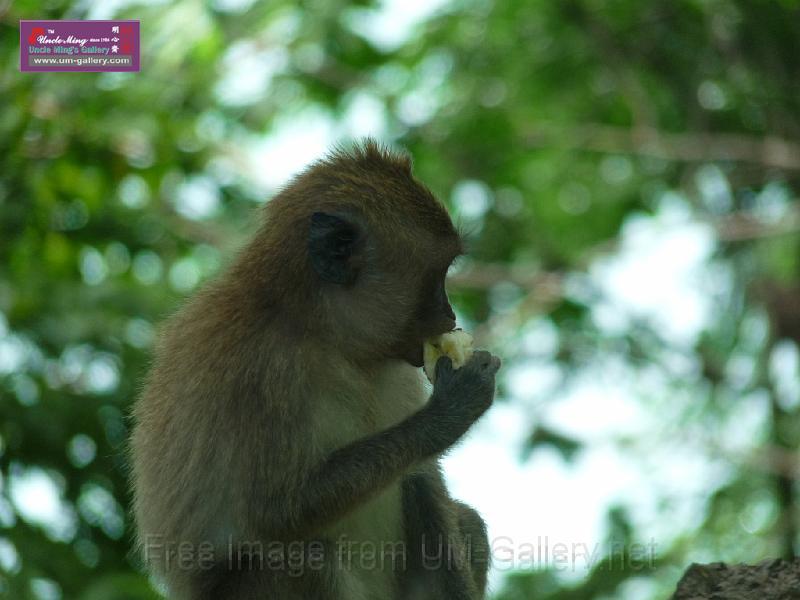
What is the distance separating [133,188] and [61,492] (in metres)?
3.76

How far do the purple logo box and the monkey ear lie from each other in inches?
167

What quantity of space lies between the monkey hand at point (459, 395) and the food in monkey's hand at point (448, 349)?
0.10 ft

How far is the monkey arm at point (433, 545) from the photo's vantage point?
657 centimetres

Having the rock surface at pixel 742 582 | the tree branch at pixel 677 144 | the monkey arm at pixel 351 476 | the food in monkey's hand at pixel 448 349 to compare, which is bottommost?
the rock surface at pixel 742 582

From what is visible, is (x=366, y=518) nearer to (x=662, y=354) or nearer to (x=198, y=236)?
(x=198, y=236)

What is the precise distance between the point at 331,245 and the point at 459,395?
0.99 metres

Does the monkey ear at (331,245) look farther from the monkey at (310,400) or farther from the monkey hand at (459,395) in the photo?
the monkey hand at (459,395)

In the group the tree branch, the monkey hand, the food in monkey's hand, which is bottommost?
the monkey hand

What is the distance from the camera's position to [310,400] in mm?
5887

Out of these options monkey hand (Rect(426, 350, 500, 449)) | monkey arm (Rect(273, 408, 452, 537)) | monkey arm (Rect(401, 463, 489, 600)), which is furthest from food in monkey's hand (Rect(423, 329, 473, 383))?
monkey arm (Rect(401, 463, 489, 600))

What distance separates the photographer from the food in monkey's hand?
6.00m

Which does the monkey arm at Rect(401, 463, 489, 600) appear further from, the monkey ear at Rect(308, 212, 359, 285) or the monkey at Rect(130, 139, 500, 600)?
the monkey ear at Rect(308, 212, 359, 285)

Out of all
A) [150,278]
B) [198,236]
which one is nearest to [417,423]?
[150,278]

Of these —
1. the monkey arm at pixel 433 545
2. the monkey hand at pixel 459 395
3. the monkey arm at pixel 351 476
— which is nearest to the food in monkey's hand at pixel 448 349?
the monkey hand at pixel 459 395
